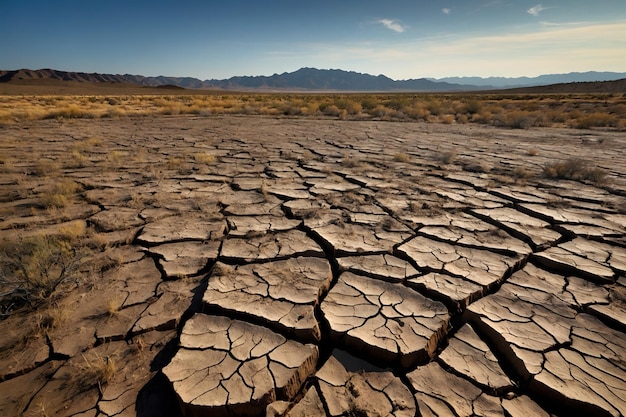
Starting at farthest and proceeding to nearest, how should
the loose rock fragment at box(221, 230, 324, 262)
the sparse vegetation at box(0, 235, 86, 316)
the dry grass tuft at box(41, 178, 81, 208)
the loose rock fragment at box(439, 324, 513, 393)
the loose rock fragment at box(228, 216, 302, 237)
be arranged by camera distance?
the dry grass tuft at box(41, 178, 81, 208), the loose rock fragment at box(228, 216, 302, 237), the loose rock fragment at box(221, 230, 324, 262), the sparse vegetation at box(0, 235, 86, 316), the loose rock fragment at box(439, 324, 513, 393)

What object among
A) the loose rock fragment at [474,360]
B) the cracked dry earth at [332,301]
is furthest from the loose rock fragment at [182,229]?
the loose rock fragment at [474,360]

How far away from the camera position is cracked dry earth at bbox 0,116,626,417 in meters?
1.37

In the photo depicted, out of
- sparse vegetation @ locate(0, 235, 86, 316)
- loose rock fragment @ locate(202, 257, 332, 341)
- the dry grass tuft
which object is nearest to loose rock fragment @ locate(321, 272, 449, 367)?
loose rock fragment @ locate(202, 257, 332, 341)

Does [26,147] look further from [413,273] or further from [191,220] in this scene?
[413,273]

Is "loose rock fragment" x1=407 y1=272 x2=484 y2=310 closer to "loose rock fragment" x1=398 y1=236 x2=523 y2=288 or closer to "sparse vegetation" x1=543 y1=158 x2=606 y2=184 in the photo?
"loose rock fragment" x1=398 y1=236 x2=523 y2=288

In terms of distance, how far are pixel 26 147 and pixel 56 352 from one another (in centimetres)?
643

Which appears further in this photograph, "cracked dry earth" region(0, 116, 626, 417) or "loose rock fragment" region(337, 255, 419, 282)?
Answer: "loose rock fragment" region(337, 255, 419, 282)

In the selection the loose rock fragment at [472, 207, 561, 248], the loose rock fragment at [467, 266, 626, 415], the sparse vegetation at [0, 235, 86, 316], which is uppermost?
the sparse vegetation at [0, 235, 86, 316]

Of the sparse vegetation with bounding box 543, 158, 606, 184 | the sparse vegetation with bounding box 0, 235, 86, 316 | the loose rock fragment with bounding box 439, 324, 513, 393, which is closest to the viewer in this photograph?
the loose rock fragment with bounding box 439, 324, 513, 393

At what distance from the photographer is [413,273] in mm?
2225

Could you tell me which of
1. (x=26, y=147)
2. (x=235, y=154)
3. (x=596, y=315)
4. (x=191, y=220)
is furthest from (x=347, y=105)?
(x=596, y=315)

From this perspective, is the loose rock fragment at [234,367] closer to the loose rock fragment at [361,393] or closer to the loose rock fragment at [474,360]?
the loose rock fragment at [361,393]

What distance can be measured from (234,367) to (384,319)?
2.70ft

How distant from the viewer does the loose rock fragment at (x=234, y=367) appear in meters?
1.30
